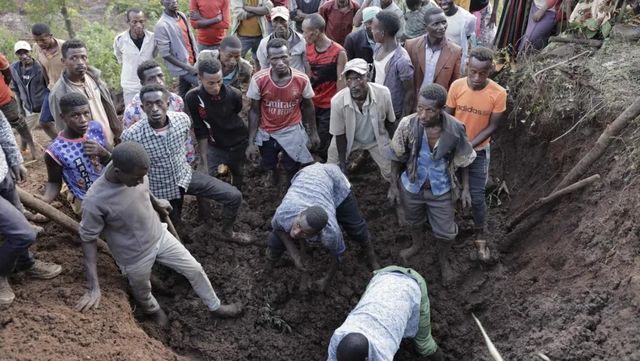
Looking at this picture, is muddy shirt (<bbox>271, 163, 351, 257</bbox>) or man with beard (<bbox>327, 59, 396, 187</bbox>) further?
man with beard (<bbox>327, 59, 396, 187</bbox>)

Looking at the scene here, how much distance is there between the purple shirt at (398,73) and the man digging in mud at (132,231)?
8.90 feet

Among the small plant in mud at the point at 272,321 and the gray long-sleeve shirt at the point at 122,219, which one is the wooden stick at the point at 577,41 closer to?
the small plant in mud at the point at 272,321

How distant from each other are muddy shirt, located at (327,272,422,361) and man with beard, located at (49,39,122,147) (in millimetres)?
2809

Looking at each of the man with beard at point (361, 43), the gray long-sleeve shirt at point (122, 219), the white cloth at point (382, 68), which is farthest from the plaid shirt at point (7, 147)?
the man with beard at point (361, 43)

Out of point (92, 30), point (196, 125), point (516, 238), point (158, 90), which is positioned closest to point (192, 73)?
point (196, 125)

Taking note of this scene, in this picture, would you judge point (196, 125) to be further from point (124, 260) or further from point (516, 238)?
point (516, 238)

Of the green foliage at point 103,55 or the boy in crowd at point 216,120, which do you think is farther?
the green foliage at point 103,55

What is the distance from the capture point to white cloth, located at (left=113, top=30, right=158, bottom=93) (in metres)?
6.73

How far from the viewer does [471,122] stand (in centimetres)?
518

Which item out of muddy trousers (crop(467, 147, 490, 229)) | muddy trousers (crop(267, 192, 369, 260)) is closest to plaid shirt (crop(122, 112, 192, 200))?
muddy trousers (crop(267, 192, 369, 260))

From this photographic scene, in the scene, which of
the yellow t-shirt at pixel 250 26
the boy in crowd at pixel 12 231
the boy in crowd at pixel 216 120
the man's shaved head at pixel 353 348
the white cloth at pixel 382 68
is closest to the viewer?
the man's shaved head at pixel 353 348

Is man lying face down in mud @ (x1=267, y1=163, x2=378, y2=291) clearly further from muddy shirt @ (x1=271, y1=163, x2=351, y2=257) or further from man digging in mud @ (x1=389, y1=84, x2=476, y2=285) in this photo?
man digging in mud @ (x1=389, y1=84, x2=476, y2=285)

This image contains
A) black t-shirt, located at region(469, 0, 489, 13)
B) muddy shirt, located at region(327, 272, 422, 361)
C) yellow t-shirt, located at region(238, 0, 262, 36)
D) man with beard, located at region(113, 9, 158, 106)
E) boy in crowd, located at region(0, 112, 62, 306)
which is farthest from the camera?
black t-shirt, located at region(469, 0, 489, 13)

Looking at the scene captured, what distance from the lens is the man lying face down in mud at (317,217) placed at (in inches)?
171
